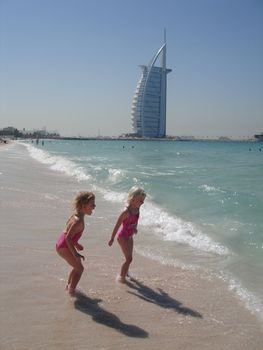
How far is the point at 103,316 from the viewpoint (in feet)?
13.2

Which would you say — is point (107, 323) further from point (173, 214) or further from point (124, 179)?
point (124, 179)

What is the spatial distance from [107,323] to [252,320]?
131 centimetres

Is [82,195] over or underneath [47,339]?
over

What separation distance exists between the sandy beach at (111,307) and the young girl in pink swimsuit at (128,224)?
205mm

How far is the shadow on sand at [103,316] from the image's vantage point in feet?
12.3

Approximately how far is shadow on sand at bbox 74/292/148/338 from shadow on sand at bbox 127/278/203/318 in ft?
1.67

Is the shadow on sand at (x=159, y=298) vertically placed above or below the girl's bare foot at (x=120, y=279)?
below

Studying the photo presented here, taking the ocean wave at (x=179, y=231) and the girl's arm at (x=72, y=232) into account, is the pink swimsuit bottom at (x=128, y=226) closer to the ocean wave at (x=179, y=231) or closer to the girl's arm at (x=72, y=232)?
the girl's arm at (x=72, y=232)

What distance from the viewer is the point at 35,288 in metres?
4.56

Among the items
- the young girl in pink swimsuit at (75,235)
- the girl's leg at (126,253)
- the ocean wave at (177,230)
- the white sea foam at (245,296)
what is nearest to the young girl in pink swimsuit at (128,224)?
→ the girl's leg at (126,253)

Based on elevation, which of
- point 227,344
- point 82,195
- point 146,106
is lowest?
point 227,344

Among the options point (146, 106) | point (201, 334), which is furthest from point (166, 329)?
point (146, 106)

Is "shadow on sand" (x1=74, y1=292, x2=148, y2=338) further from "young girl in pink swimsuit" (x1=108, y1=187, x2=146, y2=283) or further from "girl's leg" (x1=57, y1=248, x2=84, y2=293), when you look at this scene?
"young girl in pink swimsuit" (x1=108, y1=187, x2=146, y2=283)

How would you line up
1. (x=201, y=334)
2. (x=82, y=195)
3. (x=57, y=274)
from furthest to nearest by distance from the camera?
1. (x=57, y=274)
2. (x=82, y=195)
3. (x=201, y=334)
